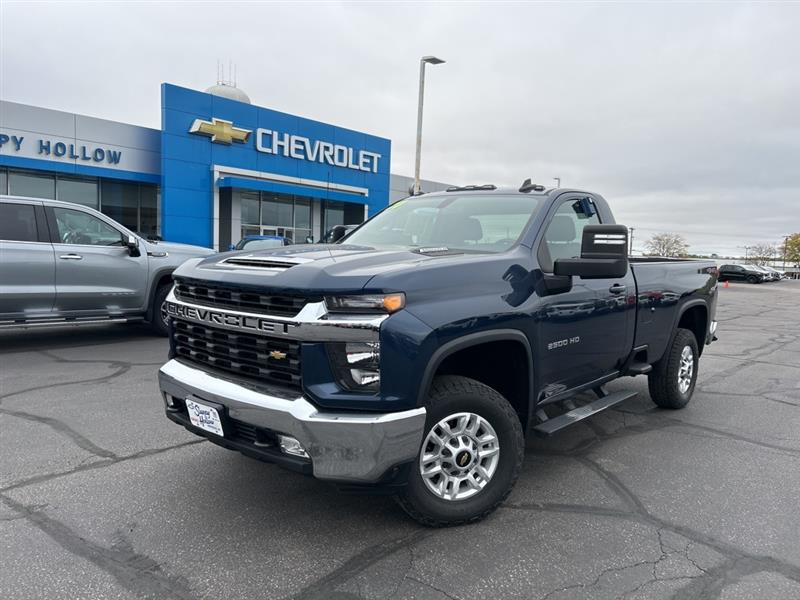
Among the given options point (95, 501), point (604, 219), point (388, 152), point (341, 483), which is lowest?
point (95, 501)

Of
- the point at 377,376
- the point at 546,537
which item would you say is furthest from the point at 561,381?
the point at 377,376

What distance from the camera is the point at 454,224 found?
424cm

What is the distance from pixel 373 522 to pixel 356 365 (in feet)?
3.37

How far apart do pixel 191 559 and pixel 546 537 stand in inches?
69.8

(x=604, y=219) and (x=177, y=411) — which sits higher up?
(x=604, y=219)

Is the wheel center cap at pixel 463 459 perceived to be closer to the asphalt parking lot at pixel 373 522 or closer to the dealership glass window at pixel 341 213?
the asphalt parking lot at pixel 373 522

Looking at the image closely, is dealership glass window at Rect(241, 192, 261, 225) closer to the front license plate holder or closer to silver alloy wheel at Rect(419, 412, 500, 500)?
the front license plate holder

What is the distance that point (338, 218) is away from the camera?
31.4 metres

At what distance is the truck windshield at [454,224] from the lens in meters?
3.93

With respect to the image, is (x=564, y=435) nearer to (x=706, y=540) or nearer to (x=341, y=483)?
(x=706, y=540)

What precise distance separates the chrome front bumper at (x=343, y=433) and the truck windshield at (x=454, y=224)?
1370 millimetres

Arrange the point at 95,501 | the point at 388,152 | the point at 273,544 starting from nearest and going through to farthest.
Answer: the point at 273,544, the point at 95,501, the point at 388,152

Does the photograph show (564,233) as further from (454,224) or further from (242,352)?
(242,352)

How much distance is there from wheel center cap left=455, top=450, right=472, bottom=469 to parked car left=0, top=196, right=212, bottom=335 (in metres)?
6.57
